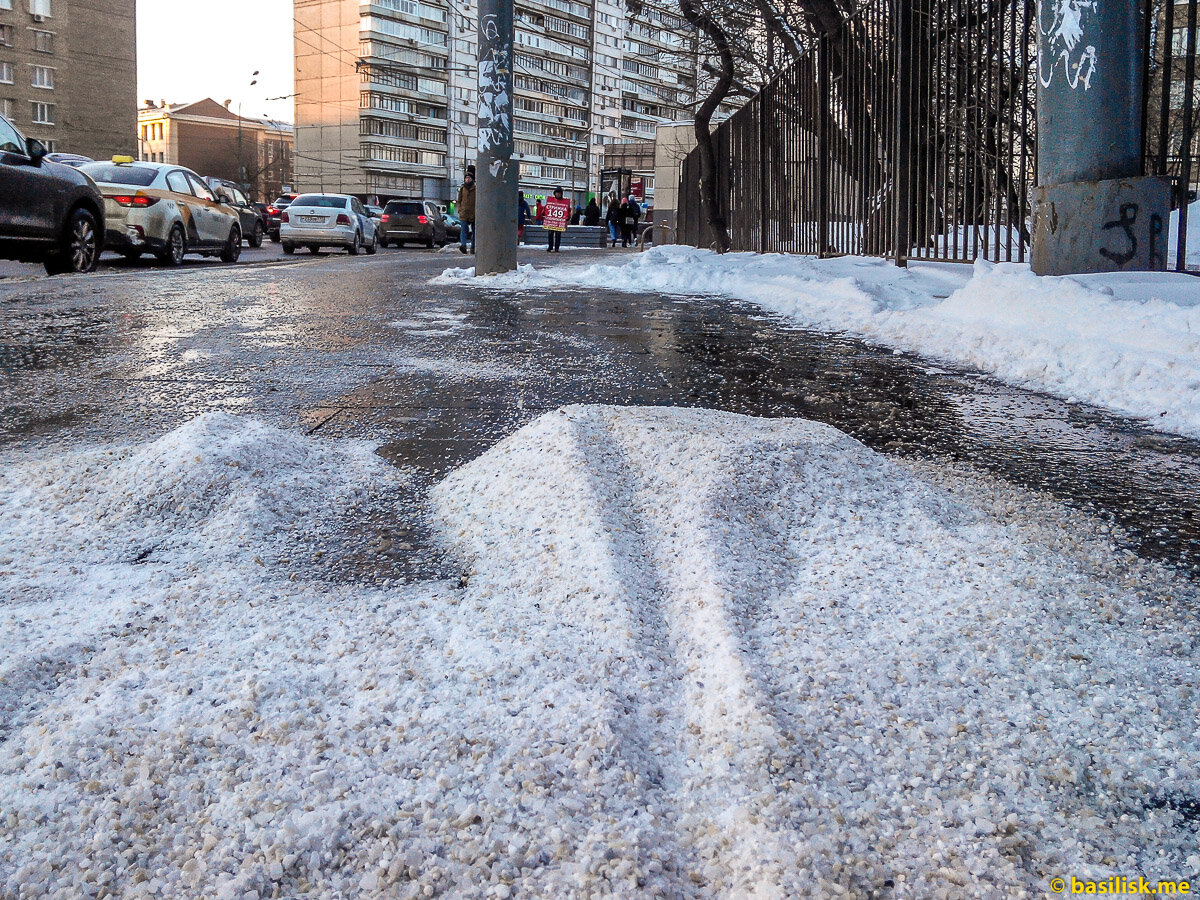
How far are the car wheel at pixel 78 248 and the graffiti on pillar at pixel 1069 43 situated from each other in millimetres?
9931

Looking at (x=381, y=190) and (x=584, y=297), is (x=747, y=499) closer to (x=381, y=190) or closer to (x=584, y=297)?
(x=584, y=297)

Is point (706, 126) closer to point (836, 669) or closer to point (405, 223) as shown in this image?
point (405, 223)

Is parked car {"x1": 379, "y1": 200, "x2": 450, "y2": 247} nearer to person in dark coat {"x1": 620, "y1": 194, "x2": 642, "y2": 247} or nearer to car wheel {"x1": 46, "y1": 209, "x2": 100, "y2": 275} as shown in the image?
person in dark coat {"x1": 620, "y1": 194, "x2": 642, "y2": 247}

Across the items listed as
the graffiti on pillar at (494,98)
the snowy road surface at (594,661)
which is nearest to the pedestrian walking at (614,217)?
the graffiti on pillar at (494,98)

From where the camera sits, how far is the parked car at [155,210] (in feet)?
47.9

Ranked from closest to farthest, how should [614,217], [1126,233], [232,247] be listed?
[1126,233], [232,247], [614,217]

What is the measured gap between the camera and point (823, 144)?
35.9ft

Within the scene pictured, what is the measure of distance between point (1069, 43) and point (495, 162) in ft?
24.9

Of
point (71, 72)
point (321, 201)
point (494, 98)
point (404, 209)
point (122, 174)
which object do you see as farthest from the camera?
point (71, 72)

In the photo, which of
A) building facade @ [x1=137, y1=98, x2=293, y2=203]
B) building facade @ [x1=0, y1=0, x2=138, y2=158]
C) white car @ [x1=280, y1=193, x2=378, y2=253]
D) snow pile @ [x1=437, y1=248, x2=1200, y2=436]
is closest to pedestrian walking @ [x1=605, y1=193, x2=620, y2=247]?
white car @ [x1=280, y1=193, x2=378, y2=253]

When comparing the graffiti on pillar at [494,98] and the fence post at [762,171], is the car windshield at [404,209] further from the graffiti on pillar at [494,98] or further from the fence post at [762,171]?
the graffiti on pillar at [494,98]

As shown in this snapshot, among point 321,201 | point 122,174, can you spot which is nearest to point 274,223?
point 321,201

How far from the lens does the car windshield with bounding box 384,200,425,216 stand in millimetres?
33031

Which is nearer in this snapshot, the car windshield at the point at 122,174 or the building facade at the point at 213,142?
the car windshield at the point at 122,174
